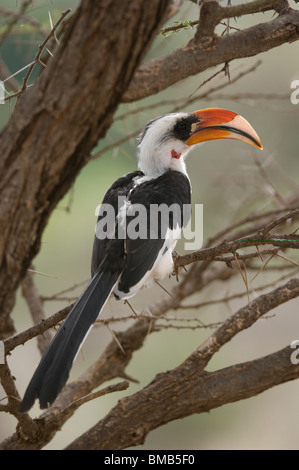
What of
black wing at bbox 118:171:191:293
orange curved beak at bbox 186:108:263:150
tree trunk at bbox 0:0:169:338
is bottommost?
tree trunk at bbox 0:0:169:338

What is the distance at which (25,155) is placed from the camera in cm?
130

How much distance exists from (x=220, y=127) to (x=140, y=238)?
0.65 meters

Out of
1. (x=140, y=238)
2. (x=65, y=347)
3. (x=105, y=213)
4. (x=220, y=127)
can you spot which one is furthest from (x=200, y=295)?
(x=65, y=347)

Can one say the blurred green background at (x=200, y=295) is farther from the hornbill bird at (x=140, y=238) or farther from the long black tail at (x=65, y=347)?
the long black tail at (x=65, y=347)

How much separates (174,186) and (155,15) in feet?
3.79

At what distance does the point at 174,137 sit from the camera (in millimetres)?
2688

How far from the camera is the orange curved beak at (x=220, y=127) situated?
2.42m

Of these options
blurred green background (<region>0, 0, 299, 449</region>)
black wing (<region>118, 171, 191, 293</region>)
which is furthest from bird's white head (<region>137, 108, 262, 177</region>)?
blurred green background (<region>0, 0, 299, 449</region>)

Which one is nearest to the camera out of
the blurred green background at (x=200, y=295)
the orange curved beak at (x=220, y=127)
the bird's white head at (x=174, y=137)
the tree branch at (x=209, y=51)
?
the tree branch at (x=209, y=51)

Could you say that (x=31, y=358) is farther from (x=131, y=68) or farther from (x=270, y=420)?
(x=131, y=68)

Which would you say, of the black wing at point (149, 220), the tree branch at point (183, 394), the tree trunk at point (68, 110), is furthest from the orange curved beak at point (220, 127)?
the tree trunk at point (68, 110)

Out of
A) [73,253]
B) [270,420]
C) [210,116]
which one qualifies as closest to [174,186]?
[210,116]

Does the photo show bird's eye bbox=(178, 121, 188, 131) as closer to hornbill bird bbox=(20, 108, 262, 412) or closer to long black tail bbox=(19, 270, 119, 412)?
hornbill bird bbox=(20, 108, 262, 412)

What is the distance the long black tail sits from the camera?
160 centimetres
